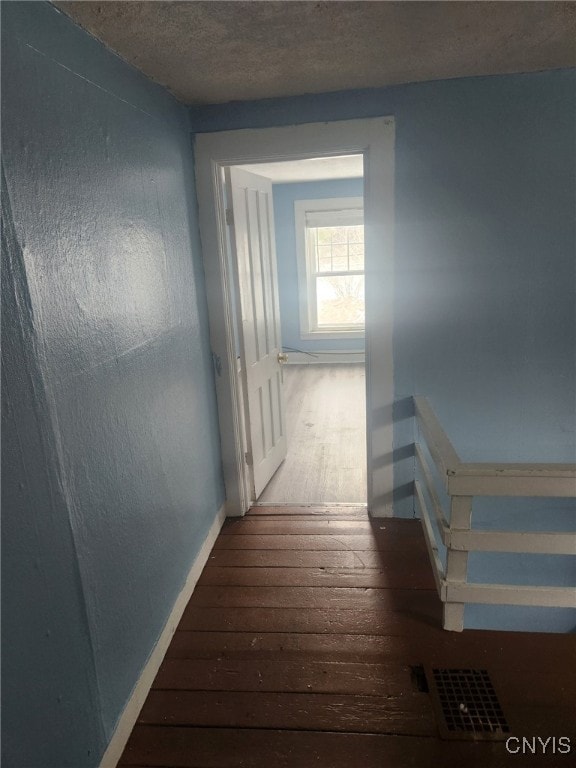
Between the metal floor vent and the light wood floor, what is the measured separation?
1.28 metres

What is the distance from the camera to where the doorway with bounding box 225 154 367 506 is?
2.96 meters

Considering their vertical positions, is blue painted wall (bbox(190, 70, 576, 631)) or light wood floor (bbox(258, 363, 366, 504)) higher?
blue painted wall (bbox(190, 70, 576, 631))

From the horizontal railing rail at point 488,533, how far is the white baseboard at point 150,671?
1131 millimetres

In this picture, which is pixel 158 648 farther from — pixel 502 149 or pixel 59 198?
pixel 502 149

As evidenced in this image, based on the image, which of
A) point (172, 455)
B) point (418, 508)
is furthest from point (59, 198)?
point (418, 508)

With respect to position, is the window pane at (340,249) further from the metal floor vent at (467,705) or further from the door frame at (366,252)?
the metal floor vent at (467,705)

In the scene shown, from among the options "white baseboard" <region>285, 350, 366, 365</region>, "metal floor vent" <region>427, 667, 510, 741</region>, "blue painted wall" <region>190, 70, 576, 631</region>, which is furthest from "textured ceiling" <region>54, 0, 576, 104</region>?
"white baseboard" <region>285, 350, 366, 365</region>

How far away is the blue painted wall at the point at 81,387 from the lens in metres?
1.12

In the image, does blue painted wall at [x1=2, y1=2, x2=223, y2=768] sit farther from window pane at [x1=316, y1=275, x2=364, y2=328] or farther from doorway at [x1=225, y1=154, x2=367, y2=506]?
window pane at [x1=316, y1=275, x2=364, y2=328]

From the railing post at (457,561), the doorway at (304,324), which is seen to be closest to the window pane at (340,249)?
the doorway at (304,324)

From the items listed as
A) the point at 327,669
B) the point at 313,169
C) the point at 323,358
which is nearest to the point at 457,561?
the point at 327,669

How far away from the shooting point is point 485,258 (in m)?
2.38

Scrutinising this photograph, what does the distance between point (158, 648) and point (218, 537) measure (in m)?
0.86

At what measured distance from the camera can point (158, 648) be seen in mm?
1890
